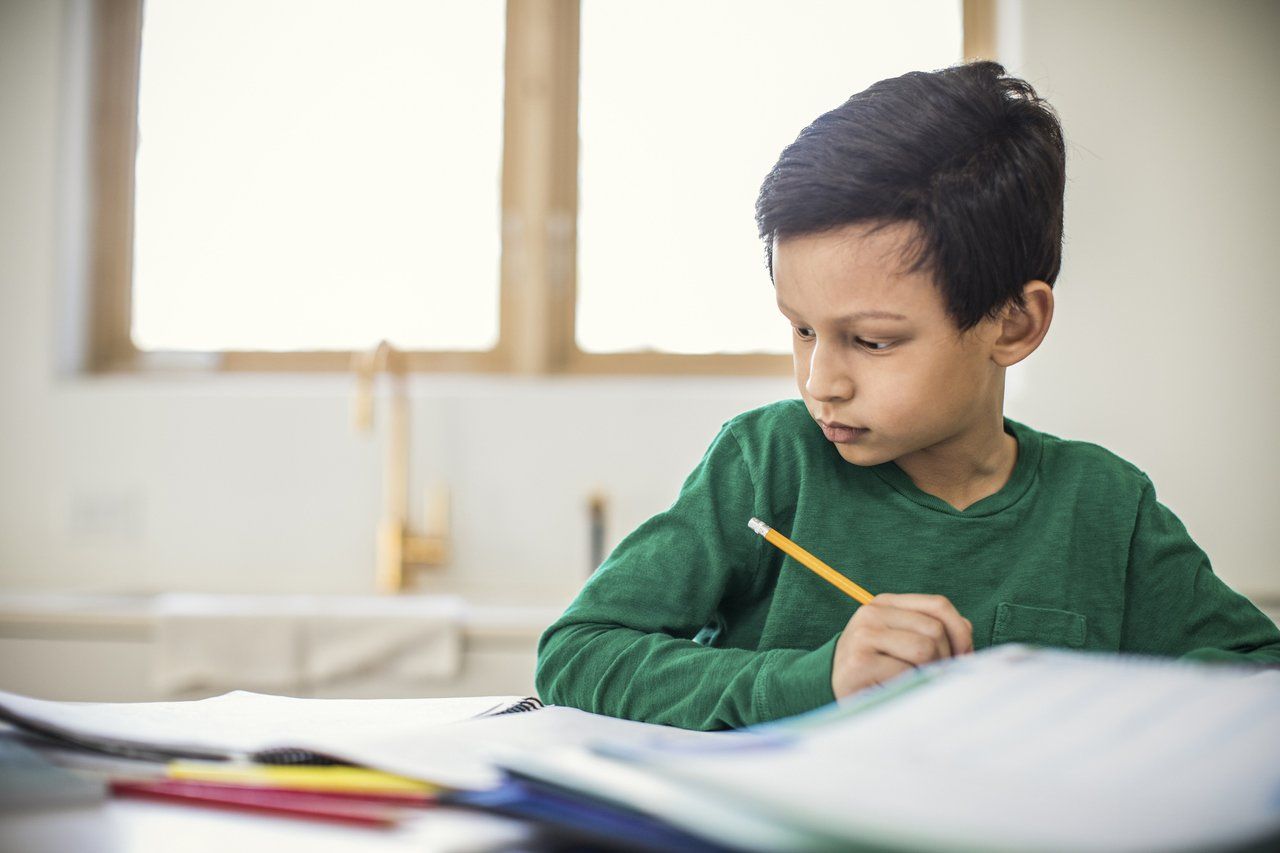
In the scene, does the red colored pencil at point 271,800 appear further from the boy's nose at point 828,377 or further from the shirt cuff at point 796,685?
the boy's nose at point 828,377

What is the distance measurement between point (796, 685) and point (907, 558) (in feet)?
0.89

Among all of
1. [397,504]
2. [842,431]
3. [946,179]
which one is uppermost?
[946,179]

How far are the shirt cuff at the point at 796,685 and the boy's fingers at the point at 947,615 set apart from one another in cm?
5

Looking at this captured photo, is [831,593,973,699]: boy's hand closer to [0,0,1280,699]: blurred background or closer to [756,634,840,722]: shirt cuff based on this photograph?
[756,634,840,722]: shirt cuff

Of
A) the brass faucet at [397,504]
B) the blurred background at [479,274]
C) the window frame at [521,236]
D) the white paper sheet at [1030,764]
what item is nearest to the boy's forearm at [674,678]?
the white paper sheet at [1030,764]

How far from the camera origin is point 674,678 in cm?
67

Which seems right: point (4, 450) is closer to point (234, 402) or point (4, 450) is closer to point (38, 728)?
point (234, 402)

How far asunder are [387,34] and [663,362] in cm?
99

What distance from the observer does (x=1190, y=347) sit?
2311 millimetres

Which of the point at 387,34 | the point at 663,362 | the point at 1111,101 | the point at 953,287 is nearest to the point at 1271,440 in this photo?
the point at 1111,101

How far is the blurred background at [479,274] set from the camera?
2.31 metres

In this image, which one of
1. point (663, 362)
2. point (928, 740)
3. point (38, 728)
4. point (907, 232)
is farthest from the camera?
point (663, 362)

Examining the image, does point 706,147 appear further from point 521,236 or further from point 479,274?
point 479,274

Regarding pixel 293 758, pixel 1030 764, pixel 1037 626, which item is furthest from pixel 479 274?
pixel 1030 764
